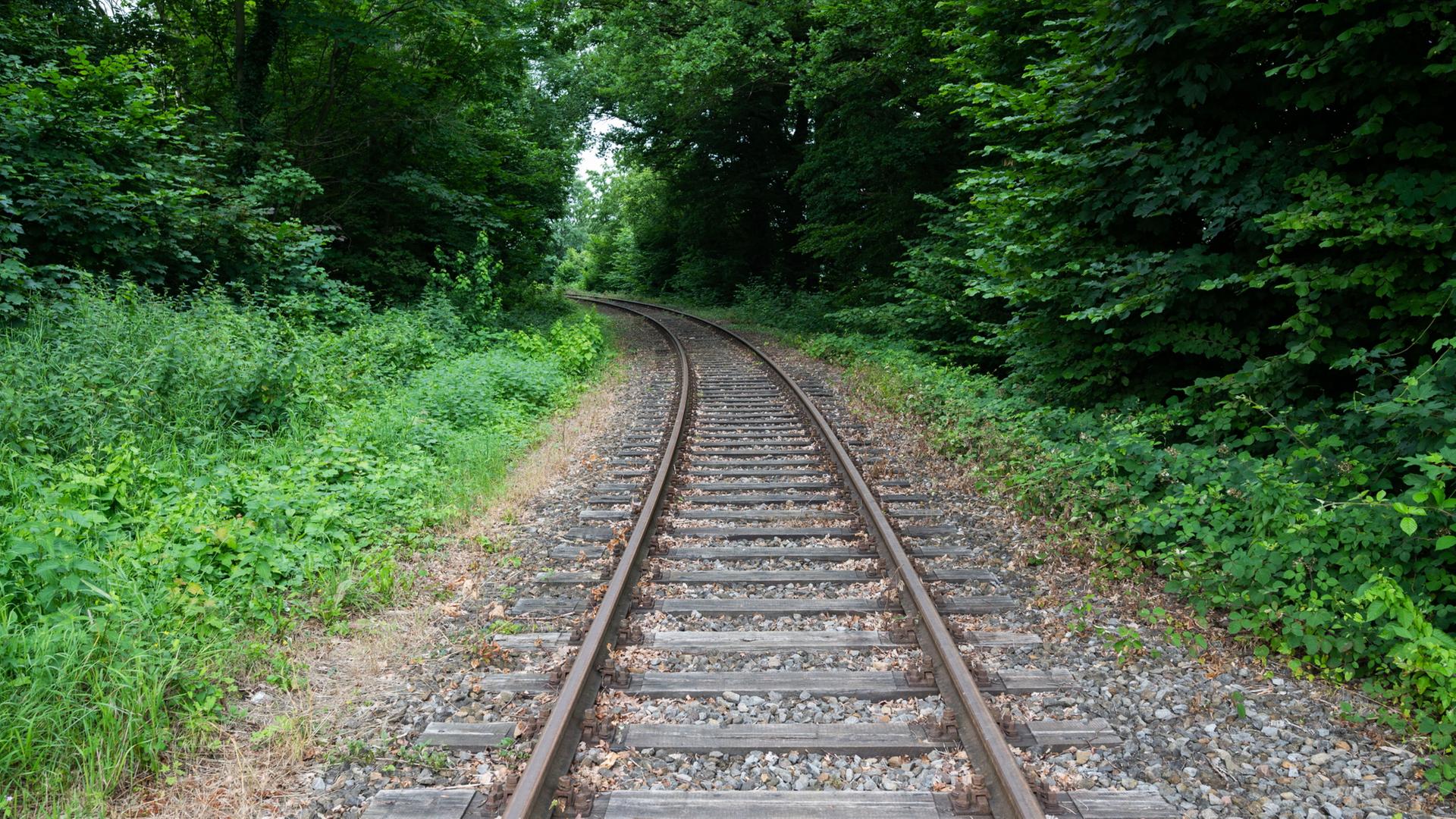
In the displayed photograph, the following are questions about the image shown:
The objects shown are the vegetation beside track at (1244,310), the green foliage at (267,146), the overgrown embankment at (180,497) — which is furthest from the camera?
the green foliage at (267,146)

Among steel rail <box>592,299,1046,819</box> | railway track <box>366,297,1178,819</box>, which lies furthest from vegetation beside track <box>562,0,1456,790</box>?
steel rail <box>592,299,1046,819</box>

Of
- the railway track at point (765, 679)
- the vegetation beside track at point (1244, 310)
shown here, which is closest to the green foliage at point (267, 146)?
the railway track at point (765, 679)

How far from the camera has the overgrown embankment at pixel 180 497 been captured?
3.07 metres

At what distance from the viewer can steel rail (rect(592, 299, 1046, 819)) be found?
103 inches

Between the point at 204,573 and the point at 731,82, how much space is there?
17486 mm

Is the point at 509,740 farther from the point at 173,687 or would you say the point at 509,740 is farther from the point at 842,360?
the point at 842,360

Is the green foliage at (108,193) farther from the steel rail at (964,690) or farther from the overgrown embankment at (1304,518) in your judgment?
the overgrown embankment at (1304,518)

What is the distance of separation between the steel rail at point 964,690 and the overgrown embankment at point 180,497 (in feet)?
10.6

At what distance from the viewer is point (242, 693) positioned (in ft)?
11.5

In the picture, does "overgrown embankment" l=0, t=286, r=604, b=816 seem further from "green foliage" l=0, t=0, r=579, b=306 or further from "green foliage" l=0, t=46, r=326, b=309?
"green foliage" l=0, t=0, r=579, b=306

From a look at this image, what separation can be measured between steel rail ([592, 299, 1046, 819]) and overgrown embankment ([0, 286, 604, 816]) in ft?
10.6

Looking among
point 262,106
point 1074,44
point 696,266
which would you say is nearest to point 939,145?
point 1074,44

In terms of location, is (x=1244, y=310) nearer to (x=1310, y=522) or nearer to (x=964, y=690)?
(x=1310, y=522)

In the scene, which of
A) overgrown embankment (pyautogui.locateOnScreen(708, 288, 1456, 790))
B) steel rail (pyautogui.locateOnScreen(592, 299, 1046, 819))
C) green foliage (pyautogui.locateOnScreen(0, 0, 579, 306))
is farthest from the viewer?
green foliage (pyautogui.locateOnScreen(0, 0, 579, 306))
